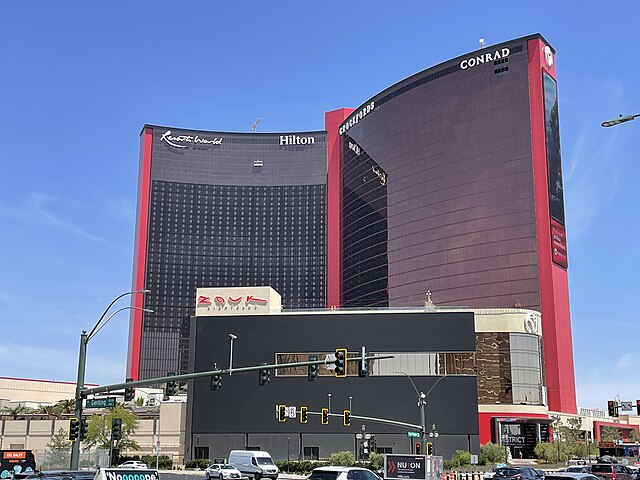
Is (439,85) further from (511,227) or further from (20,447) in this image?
(20,447)

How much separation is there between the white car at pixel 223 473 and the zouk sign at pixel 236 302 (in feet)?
164

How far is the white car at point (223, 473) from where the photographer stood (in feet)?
185

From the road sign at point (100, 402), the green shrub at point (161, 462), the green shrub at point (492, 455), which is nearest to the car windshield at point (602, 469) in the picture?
the road sign at point (100, 402)

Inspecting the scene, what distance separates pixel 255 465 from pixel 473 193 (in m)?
101

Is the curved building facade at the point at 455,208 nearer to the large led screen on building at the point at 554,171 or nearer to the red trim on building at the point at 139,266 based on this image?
the large led screen on building at the point at 554,171

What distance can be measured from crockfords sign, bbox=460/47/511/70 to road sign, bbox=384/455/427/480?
121260 mm

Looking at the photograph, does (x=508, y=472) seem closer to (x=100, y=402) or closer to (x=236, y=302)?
(x=100, y=402)

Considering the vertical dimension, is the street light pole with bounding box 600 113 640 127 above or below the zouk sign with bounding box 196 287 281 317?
below

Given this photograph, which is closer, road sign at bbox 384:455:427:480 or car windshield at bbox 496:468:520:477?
road sign at bbox 384:455:427:480

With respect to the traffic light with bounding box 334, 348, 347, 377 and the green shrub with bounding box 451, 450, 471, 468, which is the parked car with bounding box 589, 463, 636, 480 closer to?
the traffic light with bounding box 334, 348, 347, 377

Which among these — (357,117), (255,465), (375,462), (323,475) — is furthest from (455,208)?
(323,475)

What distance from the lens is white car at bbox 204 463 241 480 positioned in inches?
2224

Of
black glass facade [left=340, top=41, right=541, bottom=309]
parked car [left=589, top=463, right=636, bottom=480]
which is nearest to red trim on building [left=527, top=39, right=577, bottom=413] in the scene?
black glass facade [left=340, top=41, right=541, bottom=309]

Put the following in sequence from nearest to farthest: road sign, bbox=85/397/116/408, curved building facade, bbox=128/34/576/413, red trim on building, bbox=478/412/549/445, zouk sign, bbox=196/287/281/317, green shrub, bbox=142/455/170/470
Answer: road sign, bbox=85/397/116/408, green shrub, bbox=142/455/170/470, red trim on building, bbox=478/412/549/445, zouk sign, bbox=196/287/281/317, curved building facade, bbox=128/34/576/413
